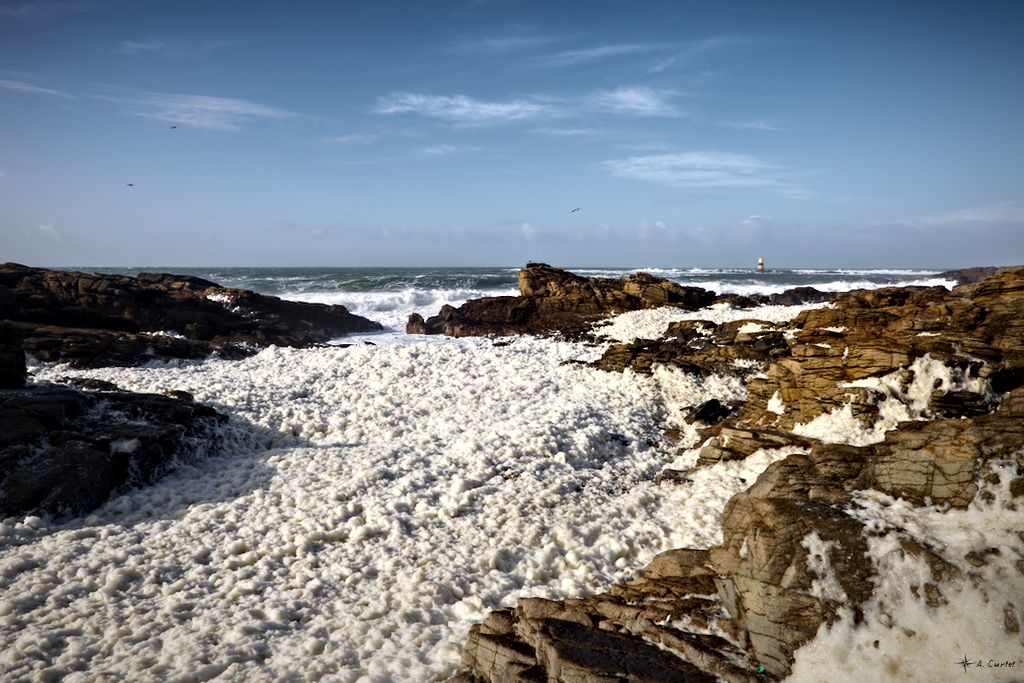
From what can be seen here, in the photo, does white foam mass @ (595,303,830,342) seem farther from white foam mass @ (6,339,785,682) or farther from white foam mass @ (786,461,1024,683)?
white foam mass @ (786,461,1024,683)

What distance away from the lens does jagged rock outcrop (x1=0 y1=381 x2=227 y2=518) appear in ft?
24.7

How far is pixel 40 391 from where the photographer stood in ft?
33.0

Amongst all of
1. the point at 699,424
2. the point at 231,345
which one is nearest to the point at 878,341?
the point at 699,424

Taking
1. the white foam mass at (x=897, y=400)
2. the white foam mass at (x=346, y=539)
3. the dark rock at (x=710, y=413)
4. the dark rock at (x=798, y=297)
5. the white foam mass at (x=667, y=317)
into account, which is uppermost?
the dark rock at (x=798, y=297)

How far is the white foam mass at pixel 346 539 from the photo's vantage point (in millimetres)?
5180

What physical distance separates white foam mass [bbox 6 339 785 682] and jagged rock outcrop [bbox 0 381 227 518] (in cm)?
39

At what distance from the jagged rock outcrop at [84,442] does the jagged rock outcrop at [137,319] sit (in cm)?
665

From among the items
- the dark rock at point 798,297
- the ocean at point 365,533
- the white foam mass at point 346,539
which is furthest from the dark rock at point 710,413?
the dark rock at point 798,297

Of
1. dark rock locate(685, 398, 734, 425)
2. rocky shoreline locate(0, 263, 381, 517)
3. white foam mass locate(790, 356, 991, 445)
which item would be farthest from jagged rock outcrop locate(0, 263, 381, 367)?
white foam mass locate(790, 356, 991, 445)

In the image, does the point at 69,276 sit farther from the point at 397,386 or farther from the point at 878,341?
the point at 878,341

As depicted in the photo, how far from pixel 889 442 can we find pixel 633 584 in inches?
133

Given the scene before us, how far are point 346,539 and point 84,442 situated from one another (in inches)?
194

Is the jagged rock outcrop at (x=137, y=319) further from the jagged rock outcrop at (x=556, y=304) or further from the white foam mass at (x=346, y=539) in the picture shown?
the jagged rock outcrop at (x=556, y=304)

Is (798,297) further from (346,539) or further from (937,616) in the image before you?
(346,539)
